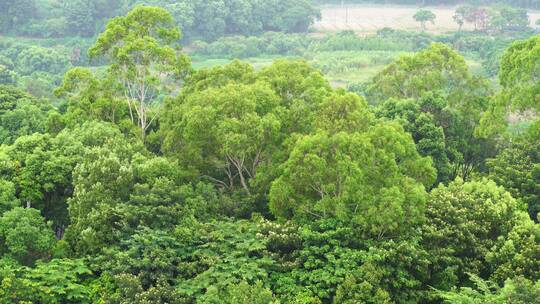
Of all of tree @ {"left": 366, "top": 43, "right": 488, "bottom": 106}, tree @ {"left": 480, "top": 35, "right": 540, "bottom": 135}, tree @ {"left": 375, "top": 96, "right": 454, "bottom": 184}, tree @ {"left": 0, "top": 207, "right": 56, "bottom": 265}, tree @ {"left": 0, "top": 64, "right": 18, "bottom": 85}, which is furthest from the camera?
tree @ {"left": 0, "top": 64, "right": 18, "bottom": 85}

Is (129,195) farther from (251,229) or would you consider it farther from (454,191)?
(454,191)

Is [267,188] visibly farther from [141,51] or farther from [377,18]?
[377,18]

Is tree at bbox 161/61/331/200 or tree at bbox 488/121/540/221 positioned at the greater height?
tree at bbox 161/61/331/200

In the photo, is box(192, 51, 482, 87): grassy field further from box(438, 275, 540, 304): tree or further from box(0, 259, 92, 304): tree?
box(438, 275, 540, 304): tree

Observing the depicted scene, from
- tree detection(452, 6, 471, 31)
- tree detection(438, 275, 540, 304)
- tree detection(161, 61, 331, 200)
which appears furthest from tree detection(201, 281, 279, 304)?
tree detection(452, 6, 471, 31)

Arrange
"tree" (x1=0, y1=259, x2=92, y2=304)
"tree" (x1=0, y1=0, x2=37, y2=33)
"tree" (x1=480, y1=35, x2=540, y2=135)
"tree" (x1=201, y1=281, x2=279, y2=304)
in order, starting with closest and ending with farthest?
"tree" (x1=201, y1=281, x2=279, y2=304) < "tree" (x1=0, y1=259, x2=92, y2=304) < "tree" (x1=480, y1=35, x2=540, y2=135) < "tree" (x1=0, y1=0, x2=37, y2=33)

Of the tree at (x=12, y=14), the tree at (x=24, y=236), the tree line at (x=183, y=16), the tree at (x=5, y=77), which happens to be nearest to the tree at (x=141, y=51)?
the tree at (x=24, y=236)
